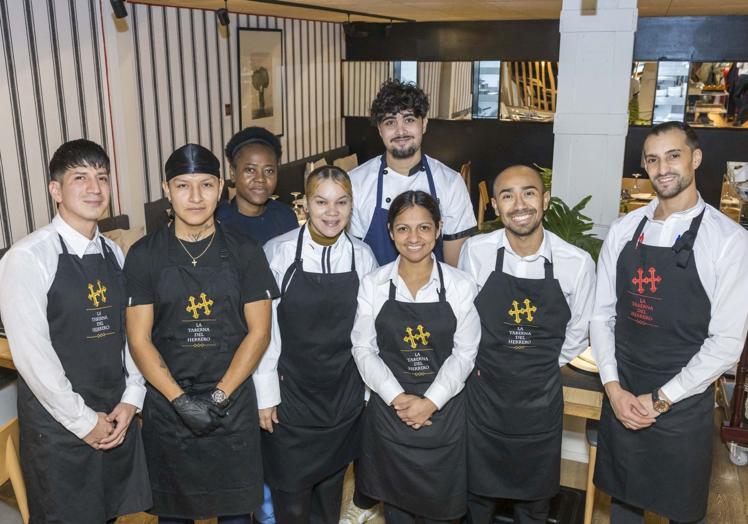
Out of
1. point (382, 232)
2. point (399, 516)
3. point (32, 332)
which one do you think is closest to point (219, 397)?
point (32, 332)

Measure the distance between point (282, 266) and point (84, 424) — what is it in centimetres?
76

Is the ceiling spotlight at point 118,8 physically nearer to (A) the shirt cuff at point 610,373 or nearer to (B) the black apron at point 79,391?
(B) the black apron at point 79,391

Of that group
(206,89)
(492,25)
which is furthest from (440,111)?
(206,89)

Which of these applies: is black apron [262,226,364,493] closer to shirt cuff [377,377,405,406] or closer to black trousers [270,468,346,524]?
black trousers [270,468,346,524]

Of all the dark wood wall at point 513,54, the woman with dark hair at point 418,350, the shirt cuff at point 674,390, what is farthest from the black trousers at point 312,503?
the dark wood wall at point 513,54

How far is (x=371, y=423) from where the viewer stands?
2371 mm

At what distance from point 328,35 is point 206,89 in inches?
110

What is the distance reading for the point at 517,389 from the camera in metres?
2.30

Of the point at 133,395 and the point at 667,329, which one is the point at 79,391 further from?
the point at 667,329

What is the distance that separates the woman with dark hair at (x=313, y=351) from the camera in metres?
2.28

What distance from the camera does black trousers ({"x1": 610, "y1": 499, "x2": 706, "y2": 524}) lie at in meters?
A: 2.44

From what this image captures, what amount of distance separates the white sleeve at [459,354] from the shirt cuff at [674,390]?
0.60m

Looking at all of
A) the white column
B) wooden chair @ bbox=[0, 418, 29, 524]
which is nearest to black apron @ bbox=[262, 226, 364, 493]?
wooden chair @ bbox=[0, 418, 29, 524]

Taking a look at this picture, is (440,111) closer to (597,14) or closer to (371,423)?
(597,14)
